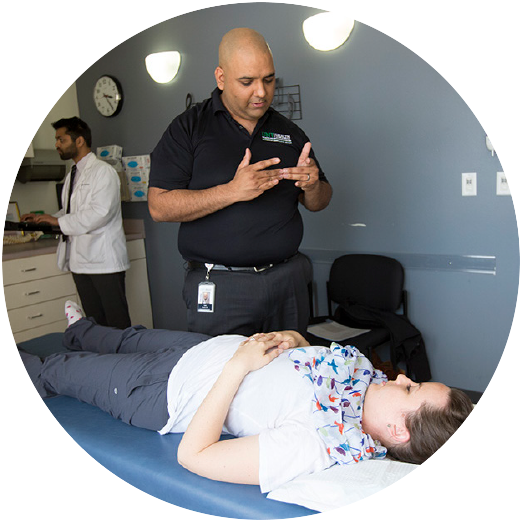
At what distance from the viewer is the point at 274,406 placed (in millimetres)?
1321

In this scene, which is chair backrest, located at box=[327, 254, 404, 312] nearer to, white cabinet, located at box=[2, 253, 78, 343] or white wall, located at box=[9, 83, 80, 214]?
white cabinet, located at box=[2, 253, 78, 343]

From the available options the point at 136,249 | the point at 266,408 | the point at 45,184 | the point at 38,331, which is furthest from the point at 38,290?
the point at 266,408

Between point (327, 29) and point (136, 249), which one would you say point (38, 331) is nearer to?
point (136, 249)

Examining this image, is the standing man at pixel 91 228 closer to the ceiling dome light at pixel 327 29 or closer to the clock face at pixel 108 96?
the clock face at pixel 108 96

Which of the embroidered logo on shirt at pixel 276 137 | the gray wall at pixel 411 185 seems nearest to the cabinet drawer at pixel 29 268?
the gray wall at pixel 411 185

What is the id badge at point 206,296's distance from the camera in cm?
189

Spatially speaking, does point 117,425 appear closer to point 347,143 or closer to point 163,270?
point 347,143

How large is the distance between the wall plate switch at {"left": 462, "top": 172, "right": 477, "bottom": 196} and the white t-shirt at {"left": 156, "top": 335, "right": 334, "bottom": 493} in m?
1.54

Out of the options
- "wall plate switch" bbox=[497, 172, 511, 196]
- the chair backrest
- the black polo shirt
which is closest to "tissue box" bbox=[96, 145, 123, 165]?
the chair backrest

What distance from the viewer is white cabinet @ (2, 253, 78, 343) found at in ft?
10.3

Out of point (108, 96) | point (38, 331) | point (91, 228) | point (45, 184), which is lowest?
point (38, 331)

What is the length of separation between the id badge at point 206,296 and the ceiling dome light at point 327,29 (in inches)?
60.2

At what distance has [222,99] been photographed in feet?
6.23

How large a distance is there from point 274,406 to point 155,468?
33cm
